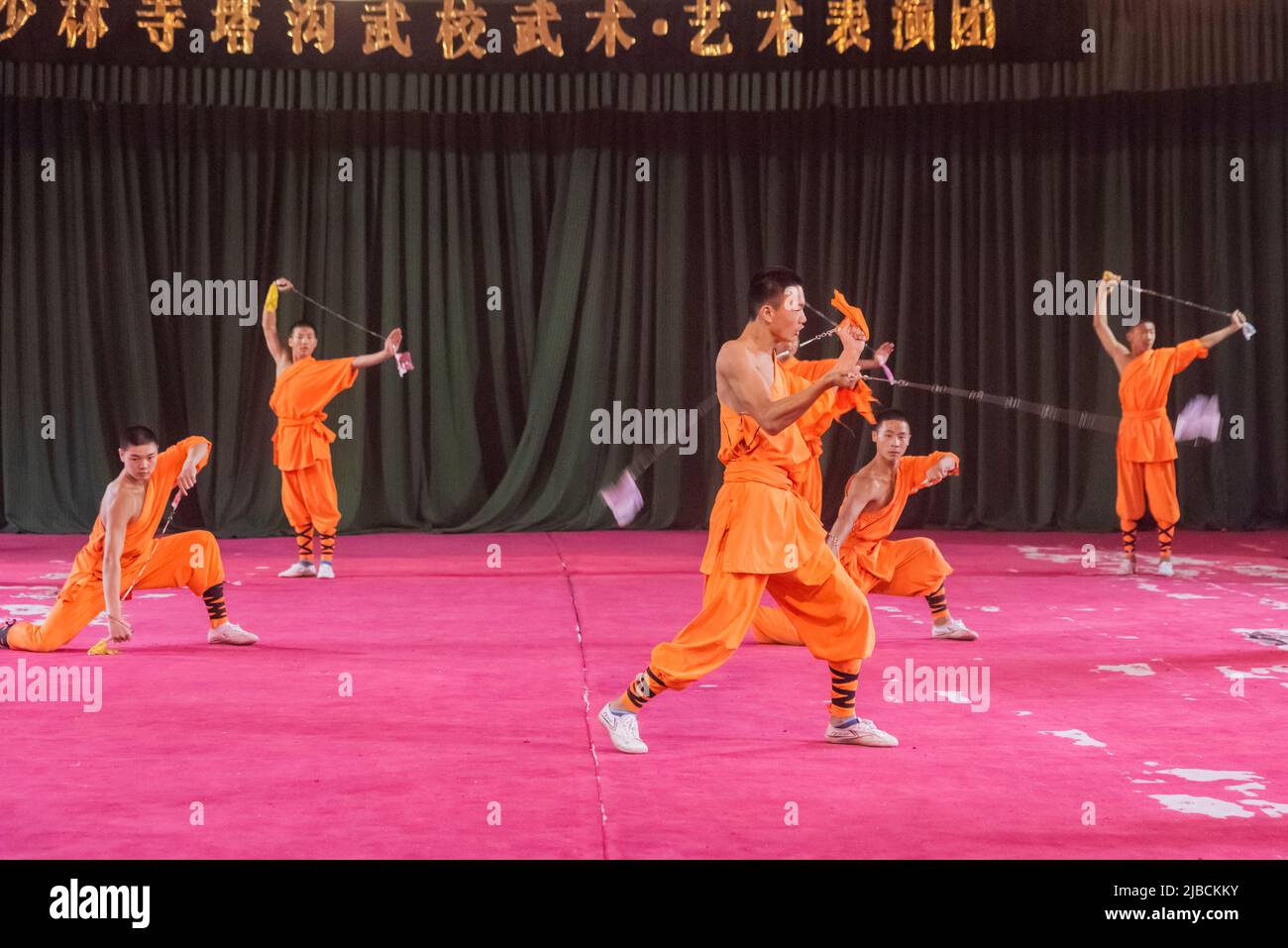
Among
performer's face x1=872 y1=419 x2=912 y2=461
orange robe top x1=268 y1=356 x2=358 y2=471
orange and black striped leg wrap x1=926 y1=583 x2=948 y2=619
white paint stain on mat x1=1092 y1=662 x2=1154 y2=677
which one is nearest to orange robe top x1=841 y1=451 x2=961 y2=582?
Result: performer's face x1=872 y1=419 x2=912 y2=461

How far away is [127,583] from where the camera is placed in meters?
5.88

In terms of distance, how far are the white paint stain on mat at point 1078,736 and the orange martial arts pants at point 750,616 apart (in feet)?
2.31

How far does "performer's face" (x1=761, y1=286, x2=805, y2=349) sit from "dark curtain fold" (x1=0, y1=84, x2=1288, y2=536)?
766 centimetres

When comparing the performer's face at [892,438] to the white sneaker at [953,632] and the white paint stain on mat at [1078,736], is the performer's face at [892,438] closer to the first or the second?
the white sneaker at [953,632]

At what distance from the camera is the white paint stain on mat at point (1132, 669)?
18.1 feet

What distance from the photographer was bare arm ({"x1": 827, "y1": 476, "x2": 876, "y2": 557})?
584 centimetres

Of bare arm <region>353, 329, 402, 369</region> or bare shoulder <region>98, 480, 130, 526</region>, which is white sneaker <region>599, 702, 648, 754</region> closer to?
→ bare shoulder <region>98, 480, 130, 526</region>

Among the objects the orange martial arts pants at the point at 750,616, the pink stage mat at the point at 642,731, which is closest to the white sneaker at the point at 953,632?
the pink stage mat at the point at 642,731

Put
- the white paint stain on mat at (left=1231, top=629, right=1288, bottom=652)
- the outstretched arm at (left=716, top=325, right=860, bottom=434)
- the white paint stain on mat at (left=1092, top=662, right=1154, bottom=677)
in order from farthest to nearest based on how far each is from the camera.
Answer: the white paint stain on mat at (left=1231, top=629, right=1288, bottom=652) < the white paint stain on mat at (left=1092, top=662, right=1154, bottom=677) < the outstretched arm at (left=716, top=325, right=860, bottom=434)

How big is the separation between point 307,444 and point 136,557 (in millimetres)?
2877

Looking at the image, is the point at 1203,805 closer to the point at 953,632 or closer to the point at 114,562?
the point at 953,632

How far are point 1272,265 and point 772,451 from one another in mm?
8866

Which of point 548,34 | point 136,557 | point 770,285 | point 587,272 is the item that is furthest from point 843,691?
point 587,272

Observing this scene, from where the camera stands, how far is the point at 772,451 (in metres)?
4.18
